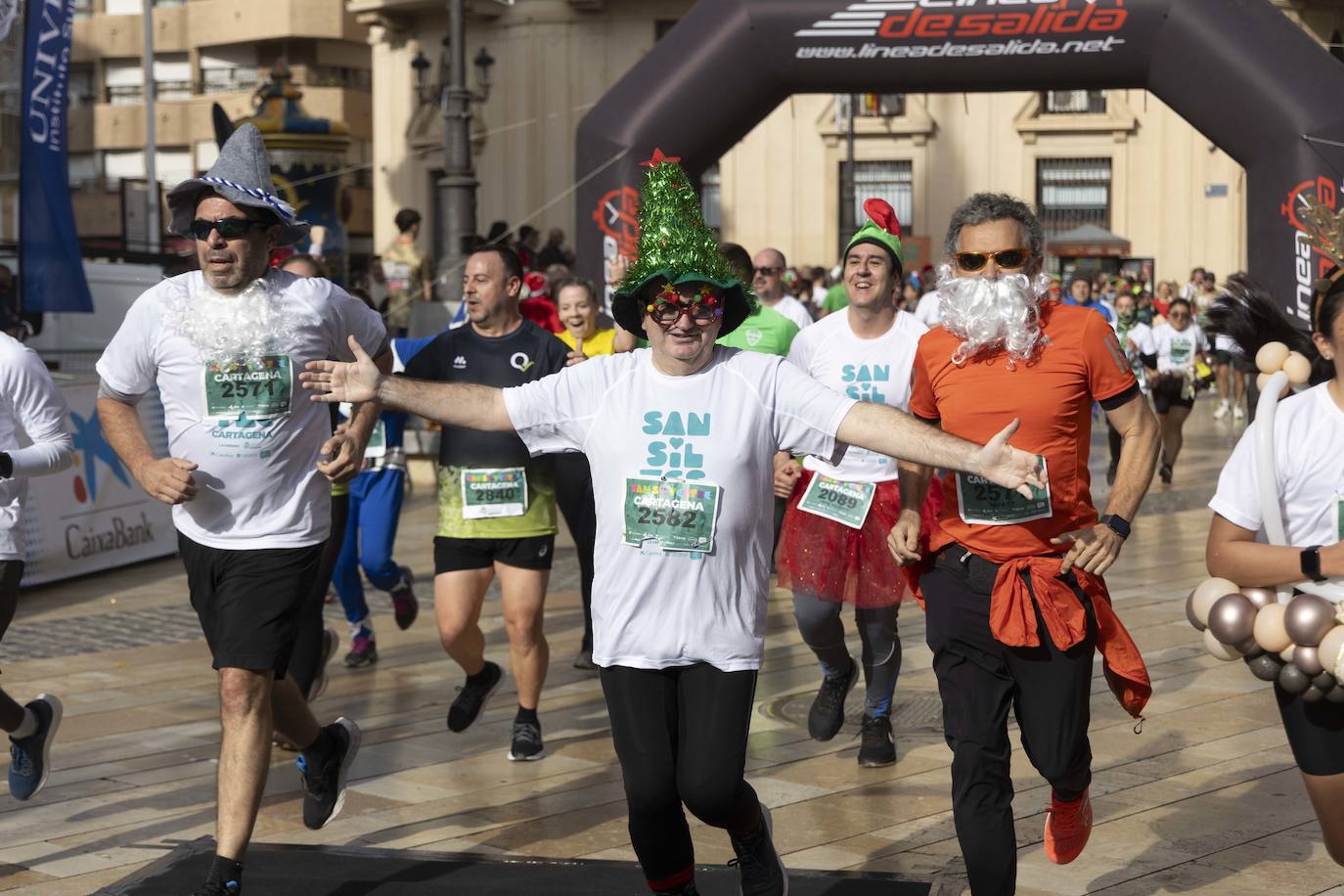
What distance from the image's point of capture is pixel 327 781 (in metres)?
5.63

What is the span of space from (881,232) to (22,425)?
3.09m

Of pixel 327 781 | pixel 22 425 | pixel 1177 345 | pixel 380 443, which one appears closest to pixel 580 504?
pixel 380 443

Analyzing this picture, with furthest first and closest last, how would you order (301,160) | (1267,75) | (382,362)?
1. (301,160)
2. (1267,75)
3. (382,362)

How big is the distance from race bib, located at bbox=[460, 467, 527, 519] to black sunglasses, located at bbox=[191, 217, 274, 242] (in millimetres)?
1908

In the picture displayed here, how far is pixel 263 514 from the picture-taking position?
5051 mm

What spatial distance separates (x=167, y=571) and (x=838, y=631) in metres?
6.60

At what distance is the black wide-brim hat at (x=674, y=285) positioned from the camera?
14.2 ft

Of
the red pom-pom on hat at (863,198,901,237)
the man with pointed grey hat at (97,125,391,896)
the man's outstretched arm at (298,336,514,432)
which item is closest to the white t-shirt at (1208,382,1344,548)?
the man's outstretched arm at (298,336,514,432)

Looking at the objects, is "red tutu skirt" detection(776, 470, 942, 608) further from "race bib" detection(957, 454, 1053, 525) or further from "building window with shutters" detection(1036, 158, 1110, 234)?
"building window with shutters" detection(1036, 158, 1110, 234)

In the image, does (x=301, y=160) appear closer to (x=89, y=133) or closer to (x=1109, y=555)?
(x=1109, y=555)

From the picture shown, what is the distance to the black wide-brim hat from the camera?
14.2ft

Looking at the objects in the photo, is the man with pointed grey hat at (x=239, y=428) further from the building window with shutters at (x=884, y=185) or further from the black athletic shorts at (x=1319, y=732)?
the building window with shutters at (x=884, y=185)

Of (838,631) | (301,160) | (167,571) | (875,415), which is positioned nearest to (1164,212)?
(301,160)

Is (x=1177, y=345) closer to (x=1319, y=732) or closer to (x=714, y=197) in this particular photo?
(x=1319, y=732)
